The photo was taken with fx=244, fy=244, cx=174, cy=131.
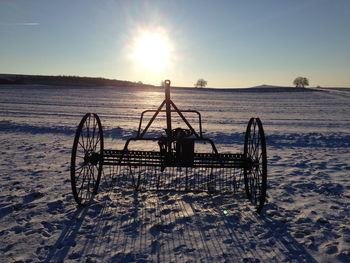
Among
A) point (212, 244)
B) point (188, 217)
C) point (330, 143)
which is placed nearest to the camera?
point (212, 244)

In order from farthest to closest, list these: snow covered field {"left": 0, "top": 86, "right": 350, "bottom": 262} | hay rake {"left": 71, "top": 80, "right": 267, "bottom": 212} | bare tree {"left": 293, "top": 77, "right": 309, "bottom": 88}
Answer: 1. bare tree {"left": 293, "top": 77, "right": 309, "bottom": 88}
2. hay rake {"left": 71, "top": 80, "right": 267, "bottom": 212}
3. snow covered field {"left": 0, "top": 86, "right": 350, "bottom": 262}

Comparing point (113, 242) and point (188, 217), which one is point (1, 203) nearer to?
point (113, 242)

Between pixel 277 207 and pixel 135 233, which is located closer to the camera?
pixel 135 233

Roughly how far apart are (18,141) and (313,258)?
423 inches

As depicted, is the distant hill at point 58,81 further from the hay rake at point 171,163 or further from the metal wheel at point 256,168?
the metal wheel at point 256,168

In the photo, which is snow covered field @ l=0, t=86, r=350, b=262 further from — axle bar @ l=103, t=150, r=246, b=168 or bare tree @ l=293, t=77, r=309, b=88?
bare tree @ l=293, t=77, r=309, b=88

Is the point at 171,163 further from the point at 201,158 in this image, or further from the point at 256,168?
the point at 256,168

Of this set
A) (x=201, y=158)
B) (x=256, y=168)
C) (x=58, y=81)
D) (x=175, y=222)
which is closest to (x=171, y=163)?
(x=201, y=158)

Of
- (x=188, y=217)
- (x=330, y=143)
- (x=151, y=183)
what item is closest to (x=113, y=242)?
(x=188, y=217)

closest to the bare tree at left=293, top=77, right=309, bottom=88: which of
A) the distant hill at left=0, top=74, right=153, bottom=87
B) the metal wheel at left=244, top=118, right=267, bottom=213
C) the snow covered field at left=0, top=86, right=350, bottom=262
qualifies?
the distant hill at left=0, top=74, right=153, bottom=87

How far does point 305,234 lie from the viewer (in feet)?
12.7

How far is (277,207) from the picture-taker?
15.5ft

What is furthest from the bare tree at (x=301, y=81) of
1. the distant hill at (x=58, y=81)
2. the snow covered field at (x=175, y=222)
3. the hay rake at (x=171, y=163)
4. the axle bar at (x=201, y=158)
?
the axle bar at (x=201, y=158)

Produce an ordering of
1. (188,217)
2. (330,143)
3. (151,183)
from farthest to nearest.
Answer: (330,143), (151,183), (188,217)
